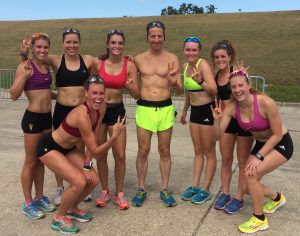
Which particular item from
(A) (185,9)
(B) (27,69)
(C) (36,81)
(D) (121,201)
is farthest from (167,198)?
(A) (185,9)

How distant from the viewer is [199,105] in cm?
443

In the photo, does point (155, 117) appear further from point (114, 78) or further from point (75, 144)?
point (75, 144)

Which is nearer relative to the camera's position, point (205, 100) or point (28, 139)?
point (28, 139)

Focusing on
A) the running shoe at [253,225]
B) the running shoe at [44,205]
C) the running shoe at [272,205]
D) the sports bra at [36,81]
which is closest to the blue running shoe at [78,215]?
the running shoe at [44,205]

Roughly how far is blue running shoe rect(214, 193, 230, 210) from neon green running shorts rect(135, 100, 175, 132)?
1035 millimetres

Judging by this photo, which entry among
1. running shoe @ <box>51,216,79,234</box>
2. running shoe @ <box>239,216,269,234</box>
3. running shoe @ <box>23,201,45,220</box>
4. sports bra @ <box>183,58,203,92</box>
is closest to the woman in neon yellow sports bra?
sports bra @ <box>183,58,203,92</box>

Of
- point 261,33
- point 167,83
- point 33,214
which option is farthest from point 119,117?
point 261,33

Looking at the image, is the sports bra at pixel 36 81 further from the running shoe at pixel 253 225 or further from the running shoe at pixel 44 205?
the running shoe at pixel 253 225

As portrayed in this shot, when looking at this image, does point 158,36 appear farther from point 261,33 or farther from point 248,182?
point 261,33

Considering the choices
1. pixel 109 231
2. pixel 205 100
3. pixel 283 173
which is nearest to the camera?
pixel 109 231

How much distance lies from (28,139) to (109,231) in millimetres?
1287

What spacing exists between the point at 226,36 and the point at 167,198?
1070 inches

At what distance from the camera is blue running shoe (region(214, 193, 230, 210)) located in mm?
4371

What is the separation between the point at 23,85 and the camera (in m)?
3.85
